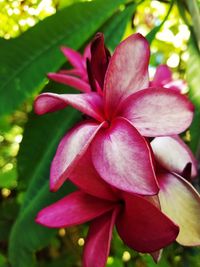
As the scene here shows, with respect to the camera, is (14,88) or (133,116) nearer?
(133,116)

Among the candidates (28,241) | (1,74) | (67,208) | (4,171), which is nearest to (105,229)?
(67,208)

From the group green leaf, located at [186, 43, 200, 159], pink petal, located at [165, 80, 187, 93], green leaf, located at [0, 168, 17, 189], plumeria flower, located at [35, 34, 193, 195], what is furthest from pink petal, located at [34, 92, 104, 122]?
green leaf, located at [0, 168, 17, 189]

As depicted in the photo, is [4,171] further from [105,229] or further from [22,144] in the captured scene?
[105,229]

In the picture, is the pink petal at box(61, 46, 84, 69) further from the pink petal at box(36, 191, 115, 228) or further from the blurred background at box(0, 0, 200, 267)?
the pink petal at box(36, 191, 115, 228)

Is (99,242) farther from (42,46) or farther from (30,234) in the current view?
(42,46)

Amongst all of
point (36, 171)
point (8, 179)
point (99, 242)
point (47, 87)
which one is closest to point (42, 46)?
point (47, 87)

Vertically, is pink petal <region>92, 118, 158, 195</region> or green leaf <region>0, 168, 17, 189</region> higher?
pink petal <region>92, 118, 158, 195</region>

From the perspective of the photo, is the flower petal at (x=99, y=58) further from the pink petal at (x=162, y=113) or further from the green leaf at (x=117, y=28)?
the green leaf at (x=117, y=28)
